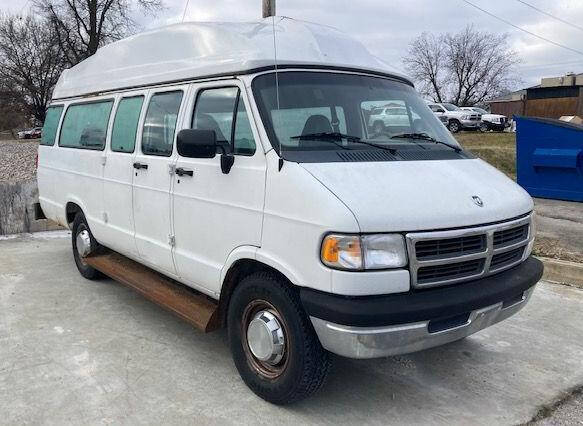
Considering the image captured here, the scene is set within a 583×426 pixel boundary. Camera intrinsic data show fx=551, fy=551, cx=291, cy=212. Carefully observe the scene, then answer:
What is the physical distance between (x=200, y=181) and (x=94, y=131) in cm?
233

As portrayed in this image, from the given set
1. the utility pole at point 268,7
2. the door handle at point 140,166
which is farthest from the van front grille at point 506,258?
the utility pole at point 268,7

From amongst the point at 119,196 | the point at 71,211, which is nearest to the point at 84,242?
the point at 71,211

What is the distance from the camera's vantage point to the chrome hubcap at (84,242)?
236 inches

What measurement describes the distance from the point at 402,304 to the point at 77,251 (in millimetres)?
4569

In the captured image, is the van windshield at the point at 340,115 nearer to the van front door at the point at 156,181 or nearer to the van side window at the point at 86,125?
the van front door at the point at 156,181

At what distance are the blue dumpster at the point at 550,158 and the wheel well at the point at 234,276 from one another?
7.80 metres

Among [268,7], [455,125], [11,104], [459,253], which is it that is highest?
[268,7]

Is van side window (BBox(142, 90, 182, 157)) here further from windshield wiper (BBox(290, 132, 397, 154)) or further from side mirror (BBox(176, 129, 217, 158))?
windshield wiper (BBox(290, 132, 397, 154))

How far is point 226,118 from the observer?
3.85 meters

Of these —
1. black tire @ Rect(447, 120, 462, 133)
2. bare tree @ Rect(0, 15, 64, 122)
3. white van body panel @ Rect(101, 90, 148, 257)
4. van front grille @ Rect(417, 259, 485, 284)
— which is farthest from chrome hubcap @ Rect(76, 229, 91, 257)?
bare tree @ Rect(0, 15, 64, 122)

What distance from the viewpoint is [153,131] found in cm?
467

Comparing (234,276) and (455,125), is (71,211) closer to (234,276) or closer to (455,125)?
(234,276)

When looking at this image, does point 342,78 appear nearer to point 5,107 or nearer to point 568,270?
point 568,270

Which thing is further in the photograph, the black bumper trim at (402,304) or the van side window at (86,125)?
the van side window at (86,125)
